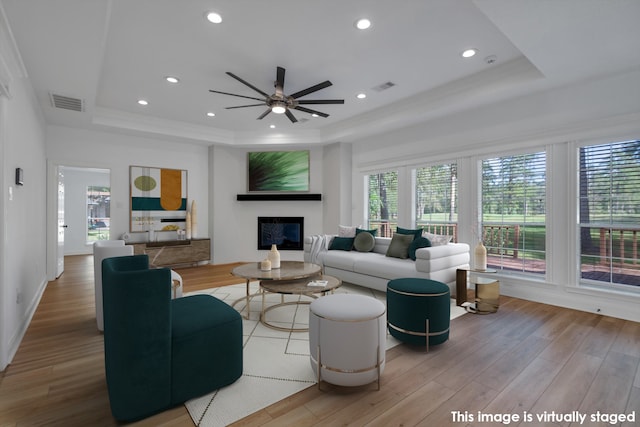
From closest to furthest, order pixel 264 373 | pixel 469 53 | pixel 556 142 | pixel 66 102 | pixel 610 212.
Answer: pixel 264 373 < pixel 469 53 < pixel 610 212 < pixel 556 142 < pixel 66 102

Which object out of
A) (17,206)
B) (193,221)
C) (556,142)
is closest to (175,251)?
(193,221)

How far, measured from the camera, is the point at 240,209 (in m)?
7.17

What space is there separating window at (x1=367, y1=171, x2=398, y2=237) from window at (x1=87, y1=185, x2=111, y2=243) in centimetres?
780

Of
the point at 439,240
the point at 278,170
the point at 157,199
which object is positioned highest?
the point at 278,170

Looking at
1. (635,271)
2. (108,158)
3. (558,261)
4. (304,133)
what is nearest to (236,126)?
(304,133)

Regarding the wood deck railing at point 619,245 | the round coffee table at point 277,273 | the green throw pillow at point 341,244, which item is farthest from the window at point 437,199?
the round coffee table at point 277,273

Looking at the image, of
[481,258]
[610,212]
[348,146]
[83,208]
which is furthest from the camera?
[83,208]

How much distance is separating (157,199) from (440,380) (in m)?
6.13

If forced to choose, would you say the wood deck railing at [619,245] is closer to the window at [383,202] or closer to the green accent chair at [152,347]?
the window at [383,202]

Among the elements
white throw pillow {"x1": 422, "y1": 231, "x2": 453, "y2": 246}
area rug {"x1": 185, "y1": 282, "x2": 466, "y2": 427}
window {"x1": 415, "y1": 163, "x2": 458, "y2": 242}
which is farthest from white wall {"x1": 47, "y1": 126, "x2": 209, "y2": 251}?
white throw pillow {"x1": 422, "y1": 231, "x2": 453, "y2": 246}

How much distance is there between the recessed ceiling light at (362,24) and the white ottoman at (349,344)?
2558mm

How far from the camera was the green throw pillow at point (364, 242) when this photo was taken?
16.9ft

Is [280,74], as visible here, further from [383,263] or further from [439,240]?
[439,240]

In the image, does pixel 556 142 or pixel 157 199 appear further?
pixel 157 199
